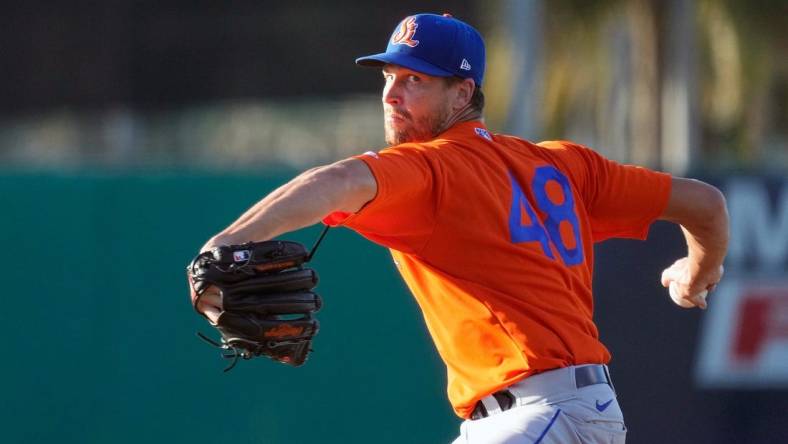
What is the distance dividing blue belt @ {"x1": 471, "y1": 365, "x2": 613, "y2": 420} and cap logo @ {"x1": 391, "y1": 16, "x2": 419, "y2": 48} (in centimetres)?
107

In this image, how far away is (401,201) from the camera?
3.43 m

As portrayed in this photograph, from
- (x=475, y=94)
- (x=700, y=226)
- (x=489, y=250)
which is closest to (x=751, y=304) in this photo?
(x=700, y=226)

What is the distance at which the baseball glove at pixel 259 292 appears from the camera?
122 inches

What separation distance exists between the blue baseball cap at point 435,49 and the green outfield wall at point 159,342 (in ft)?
9.97

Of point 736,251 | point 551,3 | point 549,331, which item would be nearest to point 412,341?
point 736,251

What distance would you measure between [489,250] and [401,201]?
382mm

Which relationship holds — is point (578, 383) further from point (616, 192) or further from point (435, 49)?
point (435, 49)

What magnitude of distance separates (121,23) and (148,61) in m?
0.67

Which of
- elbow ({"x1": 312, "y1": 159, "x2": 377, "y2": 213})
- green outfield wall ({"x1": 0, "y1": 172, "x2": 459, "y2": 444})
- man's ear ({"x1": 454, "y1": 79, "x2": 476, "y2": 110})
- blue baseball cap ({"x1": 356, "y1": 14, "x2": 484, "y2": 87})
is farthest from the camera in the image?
green outfield wall ({"x1": 0, "y1": 172, "x2": 459, "y2": 444})

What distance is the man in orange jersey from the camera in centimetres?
353

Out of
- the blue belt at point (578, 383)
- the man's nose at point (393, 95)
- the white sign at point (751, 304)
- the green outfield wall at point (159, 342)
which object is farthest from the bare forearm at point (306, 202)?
the white sign at point (751, 304)

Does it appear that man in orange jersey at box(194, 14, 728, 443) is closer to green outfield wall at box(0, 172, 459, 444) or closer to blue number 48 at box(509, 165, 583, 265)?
blue number 48 at box(509, 165, 583, 265)

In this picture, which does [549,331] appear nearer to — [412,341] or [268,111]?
[412,341]

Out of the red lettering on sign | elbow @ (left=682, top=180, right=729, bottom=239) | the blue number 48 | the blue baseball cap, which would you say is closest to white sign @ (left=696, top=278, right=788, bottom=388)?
the red lettering on sign
